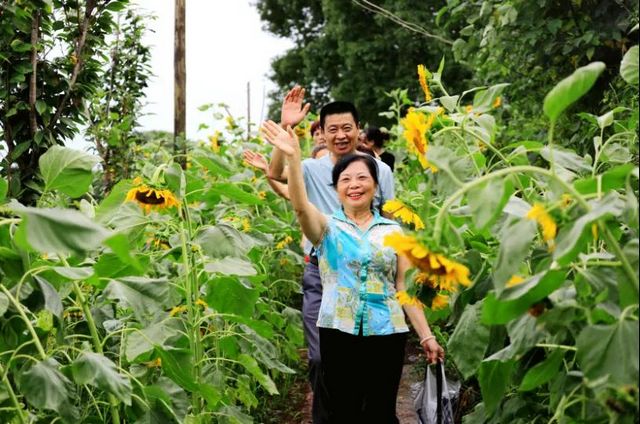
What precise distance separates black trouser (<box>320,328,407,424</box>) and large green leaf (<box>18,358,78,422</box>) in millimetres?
1306

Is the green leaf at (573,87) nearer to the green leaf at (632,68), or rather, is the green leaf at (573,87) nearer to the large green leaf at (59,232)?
the green leaf at (632,68)

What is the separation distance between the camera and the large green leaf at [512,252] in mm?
1310

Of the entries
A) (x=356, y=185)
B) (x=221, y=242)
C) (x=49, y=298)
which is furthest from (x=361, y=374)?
(x=49, y=298)

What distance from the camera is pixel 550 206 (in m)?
1.37

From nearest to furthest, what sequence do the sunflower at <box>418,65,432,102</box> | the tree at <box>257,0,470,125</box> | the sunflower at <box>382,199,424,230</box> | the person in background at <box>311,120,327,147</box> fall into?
the sunflower at <box>382,199,424,230</box>, the sunflower at <box>418,65,432,102</box>, the person in background at <box>311,120,327,147</box>, the tree at <box>257,0,470,125</box>

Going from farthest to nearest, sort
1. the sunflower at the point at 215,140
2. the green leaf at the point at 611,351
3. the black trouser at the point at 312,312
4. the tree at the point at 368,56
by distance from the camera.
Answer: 1. the tree at the point at 368,56
2. the sunflower at the point at 215,140
3. the black trouser at the point at 312,312
4. the green leaf at the point at 611,351

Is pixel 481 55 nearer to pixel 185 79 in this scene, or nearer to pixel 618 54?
pixel 618 54

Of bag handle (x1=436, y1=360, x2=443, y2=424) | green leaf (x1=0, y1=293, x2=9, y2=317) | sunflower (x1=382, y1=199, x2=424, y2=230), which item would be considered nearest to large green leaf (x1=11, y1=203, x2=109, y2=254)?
green leaf (x1=0, y1=293, x2=9, y2=317)

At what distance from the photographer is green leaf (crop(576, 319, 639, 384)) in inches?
48.9

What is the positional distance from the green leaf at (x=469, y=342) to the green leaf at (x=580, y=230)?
0.60m

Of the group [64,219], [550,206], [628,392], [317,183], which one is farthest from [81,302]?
[317,183]

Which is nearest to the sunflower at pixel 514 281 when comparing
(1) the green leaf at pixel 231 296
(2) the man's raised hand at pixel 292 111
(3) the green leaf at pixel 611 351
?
(3) the green leaf at pixel 611 351

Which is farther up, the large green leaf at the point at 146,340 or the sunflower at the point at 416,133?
the sunflower at the point at 416,133

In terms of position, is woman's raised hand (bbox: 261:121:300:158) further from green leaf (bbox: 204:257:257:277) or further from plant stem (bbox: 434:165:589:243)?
plant stem (bbox: 434:165:589:243)
